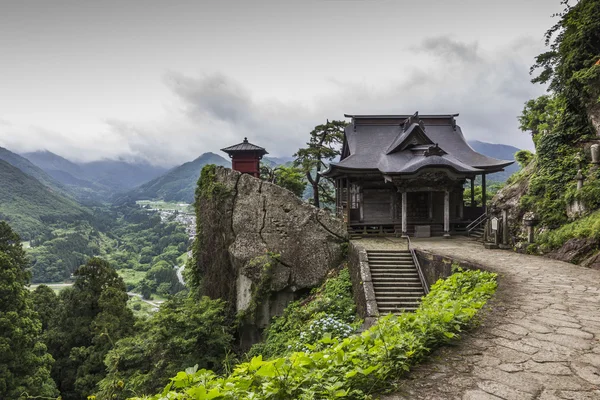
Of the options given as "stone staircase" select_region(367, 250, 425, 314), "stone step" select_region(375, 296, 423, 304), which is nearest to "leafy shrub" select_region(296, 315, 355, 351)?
"stone staircase" select_region(367, 250, 425, 314)

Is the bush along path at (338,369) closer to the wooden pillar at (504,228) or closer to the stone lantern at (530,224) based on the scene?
the stone lantern at (530,224)

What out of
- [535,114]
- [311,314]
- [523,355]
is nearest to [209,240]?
[311,314]

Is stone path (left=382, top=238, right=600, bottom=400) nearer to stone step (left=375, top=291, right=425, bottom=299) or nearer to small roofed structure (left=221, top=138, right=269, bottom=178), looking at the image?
stone step (left=375, top=291, right=425, bottom=299)

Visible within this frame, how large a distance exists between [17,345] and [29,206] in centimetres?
16302

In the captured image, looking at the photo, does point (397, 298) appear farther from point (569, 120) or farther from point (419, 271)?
point (569, 120)

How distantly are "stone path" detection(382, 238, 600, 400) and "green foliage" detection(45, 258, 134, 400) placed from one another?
22.5 metres

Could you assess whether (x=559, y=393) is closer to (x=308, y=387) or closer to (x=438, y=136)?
(x=308, y=387)

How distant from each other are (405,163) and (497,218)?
635cm

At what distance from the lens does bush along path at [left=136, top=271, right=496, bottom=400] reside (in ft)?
8.61

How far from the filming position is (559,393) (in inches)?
109

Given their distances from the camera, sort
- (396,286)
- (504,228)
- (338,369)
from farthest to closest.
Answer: (504,228) < (396,286) < (338,369)

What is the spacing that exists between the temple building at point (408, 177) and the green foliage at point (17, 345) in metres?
18.0

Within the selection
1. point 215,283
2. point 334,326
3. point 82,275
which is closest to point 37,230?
point 82,275

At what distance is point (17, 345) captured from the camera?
16.5 m
